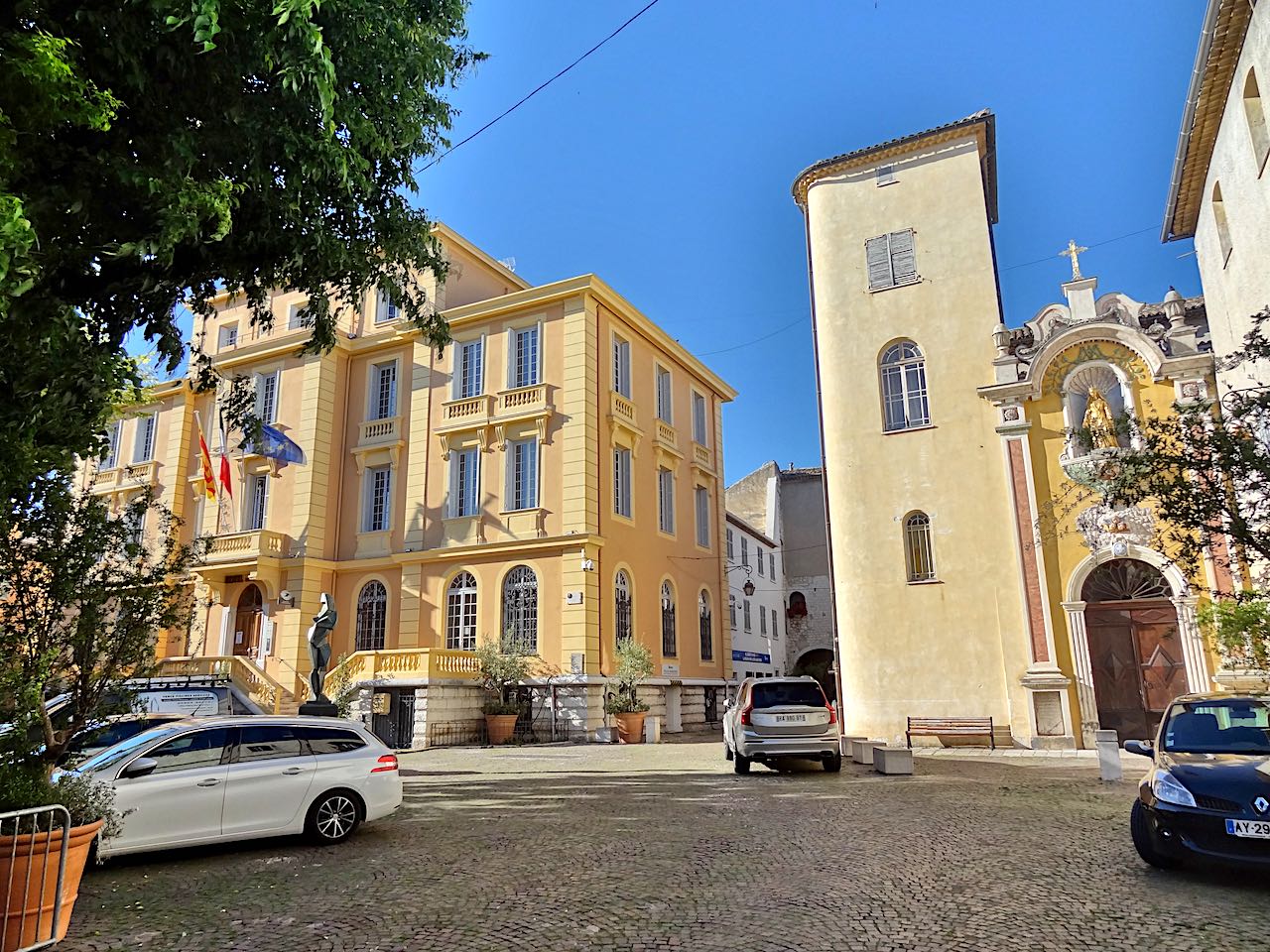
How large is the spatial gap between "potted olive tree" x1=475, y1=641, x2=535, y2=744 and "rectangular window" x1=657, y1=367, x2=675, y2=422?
10464 mm

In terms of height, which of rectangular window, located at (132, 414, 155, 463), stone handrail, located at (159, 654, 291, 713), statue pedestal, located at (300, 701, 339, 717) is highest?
rectangular window, located at (132, 414, 155, 463)

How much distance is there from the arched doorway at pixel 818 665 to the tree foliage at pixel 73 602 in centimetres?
3805

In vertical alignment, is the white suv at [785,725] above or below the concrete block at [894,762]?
above

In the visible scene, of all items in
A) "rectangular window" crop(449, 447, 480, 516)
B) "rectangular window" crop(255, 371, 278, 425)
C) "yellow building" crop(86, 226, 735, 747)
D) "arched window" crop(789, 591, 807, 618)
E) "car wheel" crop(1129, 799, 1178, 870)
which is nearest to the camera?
"car wheel" crop(1129, 799, 1178, 870)

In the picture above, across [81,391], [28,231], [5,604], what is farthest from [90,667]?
[28,231]

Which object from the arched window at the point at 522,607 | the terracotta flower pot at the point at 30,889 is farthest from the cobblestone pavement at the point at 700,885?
the arched window at the point at 522,607

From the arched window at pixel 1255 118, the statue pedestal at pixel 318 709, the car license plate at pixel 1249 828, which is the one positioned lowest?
the car license plate at pixel 1249 828

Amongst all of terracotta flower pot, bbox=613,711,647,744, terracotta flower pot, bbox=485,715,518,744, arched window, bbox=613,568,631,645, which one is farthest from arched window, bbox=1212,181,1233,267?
terracotta flower pot, bbox=485,715,518,744

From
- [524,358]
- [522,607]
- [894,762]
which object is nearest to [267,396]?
Result: [524,358]

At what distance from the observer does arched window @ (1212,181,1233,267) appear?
16.3 meters

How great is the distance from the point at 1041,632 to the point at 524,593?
43.9 feet

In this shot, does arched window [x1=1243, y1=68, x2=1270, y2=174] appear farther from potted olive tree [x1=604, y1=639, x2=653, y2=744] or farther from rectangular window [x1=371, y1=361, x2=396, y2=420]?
rectangular window [x1=371, y1=361, x2=396, y2=420]

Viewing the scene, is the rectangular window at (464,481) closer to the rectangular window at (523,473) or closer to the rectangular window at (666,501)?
the rectangular window at (523,473)

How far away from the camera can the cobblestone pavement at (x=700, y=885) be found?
18.9 ft
